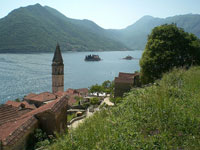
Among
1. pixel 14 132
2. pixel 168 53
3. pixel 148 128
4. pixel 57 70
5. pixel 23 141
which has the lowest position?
Answer: pixel 23 141

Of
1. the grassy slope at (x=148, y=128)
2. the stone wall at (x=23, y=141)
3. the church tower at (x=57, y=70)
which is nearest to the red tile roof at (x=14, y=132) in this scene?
the stone wall at (x=23, y=141)

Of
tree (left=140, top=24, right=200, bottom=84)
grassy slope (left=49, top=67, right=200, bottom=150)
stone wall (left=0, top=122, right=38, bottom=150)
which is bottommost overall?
stone wall (left=0, top=122, right=38, bottom=150)

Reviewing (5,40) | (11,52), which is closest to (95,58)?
(11,52)

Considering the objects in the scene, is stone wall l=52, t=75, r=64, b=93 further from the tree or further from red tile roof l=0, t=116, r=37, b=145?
red tile roof l=0, t=116, r=37, b=145

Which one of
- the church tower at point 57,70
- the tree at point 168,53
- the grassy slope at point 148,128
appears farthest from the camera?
the church tower at point 57,70

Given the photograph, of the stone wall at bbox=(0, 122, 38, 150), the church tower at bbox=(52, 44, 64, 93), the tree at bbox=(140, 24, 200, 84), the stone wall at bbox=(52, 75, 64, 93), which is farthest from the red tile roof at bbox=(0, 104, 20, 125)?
the stone wall at bbox=(52, 75, 64, 93)

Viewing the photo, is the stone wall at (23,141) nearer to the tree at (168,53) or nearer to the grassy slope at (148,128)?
the grassy slope at (148,128)

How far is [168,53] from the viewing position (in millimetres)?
18609

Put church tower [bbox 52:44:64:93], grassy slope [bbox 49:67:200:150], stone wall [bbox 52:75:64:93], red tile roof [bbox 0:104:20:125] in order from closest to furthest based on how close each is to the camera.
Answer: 1. grassy slope [bbox 49:67:200:150]
2. red tile roof [bbox 0:104:20:125]
3. church tower [bbox 52:44:64:93]
4. stone wall [bbox 52:75:64:93]

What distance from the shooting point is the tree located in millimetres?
18922

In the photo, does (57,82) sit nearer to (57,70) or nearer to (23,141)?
(57,70)

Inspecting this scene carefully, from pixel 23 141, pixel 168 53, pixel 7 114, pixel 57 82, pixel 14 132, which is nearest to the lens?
pixel 14 132

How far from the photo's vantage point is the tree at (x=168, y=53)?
18922mm

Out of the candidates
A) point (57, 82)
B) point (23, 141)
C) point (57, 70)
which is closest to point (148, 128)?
point (23, 141)
